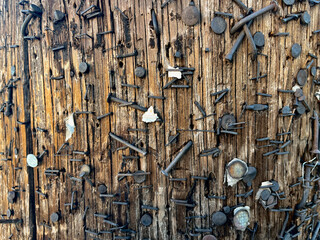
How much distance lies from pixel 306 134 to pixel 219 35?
1518 mm

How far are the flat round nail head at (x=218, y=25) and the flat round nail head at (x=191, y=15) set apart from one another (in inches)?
6.3

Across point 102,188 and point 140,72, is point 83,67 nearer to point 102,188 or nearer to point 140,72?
point 140,72

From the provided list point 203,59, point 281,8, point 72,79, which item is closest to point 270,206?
point 203,59

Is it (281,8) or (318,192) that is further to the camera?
(318,192)

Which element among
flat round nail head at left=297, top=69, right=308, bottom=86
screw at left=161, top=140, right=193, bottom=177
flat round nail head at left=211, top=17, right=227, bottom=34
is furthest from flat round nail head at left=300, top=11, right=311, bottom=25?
screw at left=161, top=140, right=193, bottom=177

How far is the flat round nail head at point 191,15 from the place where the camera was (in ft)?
7.39

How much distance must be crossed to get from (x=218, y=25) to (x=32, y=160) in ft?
8.72

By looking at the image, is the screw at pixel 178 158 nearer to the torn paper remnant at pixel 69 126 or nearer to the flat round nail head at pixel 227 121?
the flat round nail head at pixel 227 121

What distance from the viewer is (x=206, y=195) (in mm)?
2396

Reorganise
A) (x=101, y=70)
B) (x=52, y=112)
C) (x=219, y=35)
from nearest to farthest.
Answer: (x=219, y=35) → (x=101, y=70) → (x=52, y=112)

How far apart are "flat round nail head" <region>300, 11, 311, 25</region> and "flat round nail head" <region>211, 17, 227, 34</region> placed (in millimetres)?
878

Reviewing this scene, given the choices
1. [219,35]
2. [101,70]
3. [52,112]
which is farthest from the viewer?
[52,112]

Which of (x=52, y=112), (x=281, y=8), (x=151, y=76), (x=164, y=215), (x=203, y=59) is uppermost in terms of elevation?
(x=281, y=8)

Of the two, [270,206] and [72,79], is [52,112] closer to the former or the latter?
[72,79]
